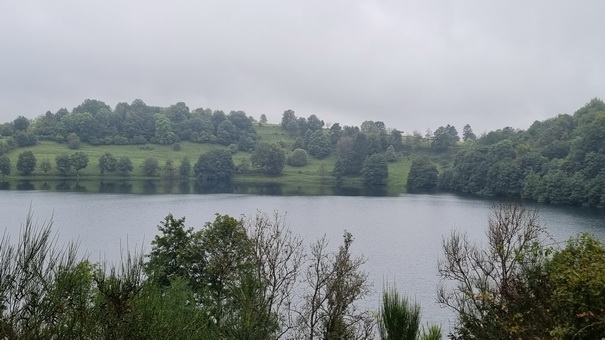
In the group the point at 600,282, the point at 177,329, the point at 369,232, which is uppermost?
the point at 600,282

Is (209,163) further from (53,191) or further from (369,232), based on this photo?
(369,232)

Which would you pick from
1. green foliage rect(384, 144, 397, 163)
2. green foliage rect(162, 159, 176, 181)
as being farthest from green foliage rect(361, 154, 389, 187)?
green foliage rect(162, 159, 176, 181)

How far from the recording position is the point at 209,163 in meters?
159

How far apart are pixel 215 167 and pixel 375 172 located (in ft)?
164

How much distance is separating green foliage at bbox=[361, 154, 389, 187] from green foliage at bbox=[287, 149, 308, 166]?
89.4 ft

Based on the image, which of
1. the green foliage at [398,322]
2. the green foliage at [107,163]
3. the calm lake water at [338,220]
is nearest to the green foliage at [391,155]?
the calm lake water at [338,220]

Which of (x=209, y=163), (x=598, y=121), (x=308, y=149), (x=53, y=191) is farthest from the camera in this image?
(x=308, y=149)

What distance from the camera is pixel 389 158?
179 meters

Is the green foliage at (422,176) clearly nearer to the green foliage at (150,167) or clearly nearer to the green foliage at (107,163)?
the green foliage at (150,167)

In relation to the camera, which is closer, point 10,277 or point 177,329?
point 10,277

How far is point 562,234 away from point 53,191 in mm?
94571

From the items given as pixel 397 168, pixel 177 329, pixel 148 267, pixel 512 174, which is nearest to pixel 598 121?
pixel 512 174

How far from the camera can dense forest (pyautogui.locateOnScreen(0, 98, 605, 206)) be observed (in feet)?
377

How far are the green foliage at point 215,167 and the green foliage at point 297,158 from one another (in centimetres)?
2401
